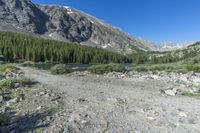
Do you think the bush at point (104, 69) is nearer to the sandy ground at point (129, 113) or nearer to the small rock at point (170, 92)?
the small rock at point (170, 92)

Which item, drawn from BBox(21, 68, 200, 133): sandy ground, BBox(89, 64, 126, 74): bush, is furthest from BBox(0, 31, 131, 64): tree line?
BBox(21, 68, 200, 133): sandy ground

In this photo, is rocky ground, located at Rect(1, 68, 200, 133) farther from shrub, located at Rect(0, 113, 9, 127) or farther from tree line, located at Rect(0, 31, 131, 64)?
tree line, located at Rect(0, 31, 131, 64)

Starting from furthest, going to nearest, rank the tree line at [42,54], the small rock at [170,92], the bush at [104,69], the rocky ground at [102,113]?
the tree line at [42,54] → the bush at [104,69] → the small rock at [170,92] → the rocky ground at [102,113]

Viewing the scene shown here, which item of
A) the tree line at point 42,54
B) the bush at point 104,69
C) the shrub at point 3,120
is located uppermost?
the tree line at point 42,54

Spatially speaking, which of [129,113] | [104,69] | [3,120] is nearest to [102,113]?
[129,113]

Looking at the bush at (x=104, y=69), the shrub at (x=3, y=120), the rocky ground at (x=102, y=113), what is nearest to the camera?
the rocky ground at (x=102, y=113)

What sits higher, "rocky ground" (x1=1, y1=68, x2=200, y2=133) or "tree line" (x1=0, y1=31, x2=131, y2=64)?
"tree line" (x1=0, y1=31, x2=131, y2=64)

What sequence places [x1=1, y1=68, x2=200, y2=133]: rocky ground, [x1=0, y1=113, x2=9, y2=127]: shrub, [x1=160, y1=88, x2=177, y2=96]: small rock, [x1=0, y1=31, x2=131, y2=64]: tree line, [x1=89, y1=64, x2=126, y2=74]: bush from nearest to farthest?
[x1=1, y1=68, x2=200, y2=133]: rocky ground → [x1=0, y1=113, x2=9, y2=127]: shrub → [x1=160, y1=88, x2=177, y2=96]: small rock → [x1=89, y1=64, x2=126, y2=74]: bush → [x1=0, y1=31, x2=131, y2=64]: tree line

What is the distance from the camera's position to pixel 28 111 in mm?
15484

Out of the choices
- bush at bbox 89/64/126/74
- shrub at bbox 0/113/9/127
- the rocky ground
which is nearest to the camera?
the rocky ground

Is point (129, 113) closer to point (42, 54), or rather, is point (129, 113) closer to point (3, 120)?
point (3, 120)

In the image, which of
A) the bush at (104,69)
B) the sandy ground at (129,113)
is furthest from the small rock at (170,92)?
the bush at (104,69)

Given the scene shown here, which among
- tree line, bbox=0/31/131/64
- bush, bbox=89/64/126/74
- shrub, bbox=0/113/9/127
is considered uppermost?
tree line, bbox=0/31/131/64

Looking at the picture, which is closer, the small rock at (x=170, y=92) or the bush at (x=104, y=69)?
the small rock at (x=170, y=92)
